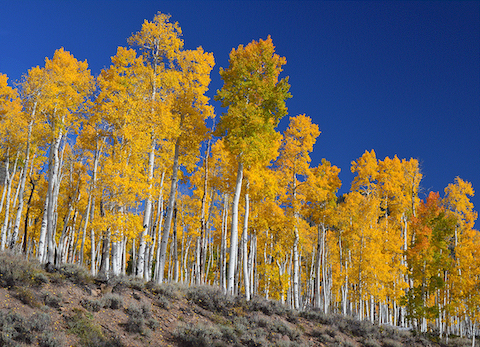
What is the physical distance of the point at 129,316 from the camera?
11.6 m

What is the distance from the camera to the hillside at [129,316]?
9.43 m

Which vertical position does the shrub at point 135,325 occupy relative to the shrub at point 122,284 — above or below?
below

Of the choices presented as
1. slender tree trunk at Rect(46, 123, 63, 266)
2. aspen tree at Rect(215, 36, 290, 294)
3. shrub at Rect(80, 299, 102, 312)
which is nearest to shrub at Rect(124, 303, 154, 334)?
shrub at Rect(80, 299, 102, 312)

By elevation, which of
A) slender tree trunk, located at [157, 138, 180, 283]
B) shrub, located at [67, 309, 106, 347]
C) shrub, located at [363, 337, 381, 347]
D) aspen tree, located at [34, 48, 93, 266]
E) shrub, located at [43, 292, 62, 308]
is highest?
aspen tree, located at [34, 48, 93, 266]

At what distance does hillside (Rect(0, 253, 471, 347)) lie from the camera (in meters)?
9.43

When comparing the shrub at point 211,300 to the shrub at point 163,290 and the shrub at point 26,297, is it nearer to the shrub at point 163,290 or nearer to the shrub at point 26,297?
the shrub at point 163,290

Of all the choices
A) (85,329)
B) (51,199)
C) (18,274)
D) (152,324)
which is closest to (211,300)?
(152,324)

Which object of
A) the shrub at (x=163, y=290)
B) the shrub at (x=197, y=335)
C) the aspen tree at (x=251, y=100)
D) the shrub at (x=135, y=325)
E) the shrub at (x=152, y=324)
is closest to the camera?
the shrub at (x=135, y=325)

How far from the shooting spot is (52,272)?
42.6 feet

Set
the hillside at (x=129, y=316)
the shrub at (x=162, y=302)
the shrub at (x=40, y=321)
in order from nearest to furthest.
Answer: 1. the shrub at (x=40, y=321)
2. the hillside at (x=129, y=316)
3. the shrub at (x=162, y=302)

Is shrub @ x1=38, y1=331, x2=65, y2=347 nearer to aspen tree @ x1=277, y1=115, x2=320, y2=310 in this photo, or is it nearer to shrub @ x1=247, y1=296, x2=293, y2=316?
shrub @ x1=247, y1=296, x2=293, y2=316

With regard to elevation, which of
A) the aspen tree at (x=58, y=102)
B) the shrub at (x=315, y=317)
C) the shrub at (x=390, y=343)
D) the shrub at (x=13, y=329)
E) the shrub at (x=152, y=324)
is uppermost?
the aspen tree at (x=58, y=102)

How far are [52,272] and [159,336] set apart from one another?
199 inches

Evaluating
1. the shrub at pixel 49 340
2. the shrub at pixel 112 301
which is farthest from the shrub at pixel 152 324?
the shrub at pixel 49 340
